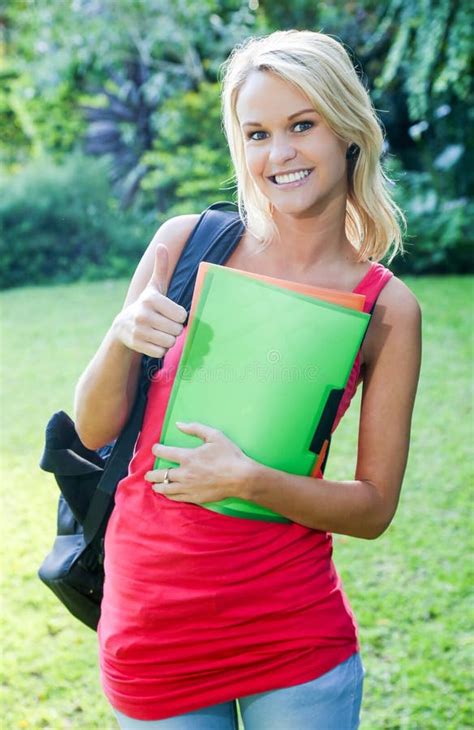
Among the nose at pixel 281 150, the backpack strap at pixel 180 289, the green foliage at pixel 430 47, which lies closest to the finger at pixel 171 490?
the backpack strap at pixel 180 289

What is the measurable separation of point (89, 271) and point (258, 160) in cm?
1134

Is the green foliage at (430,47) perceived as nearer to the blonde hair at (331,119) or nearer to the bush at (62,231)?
the bush at (62,231)

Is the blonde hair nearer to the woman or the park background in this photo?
the woman

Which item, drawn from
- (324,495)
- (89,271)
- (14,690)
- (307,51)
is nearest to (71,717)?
(14,690)

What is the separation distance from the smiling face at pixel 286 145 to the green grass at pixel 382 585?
214 cm

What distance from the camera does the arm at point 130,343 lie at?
1.35m

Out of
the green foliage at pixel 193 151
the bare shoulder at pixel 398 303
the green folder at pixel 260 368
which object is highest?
the green foliage at pixel 193 151

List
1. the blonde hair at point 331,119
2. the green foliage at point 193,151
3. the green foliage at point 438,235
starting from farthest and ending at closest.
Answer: the green foliage at point 193,151 → the green foliage at point 438,235 → the blonde hair at point 331,119

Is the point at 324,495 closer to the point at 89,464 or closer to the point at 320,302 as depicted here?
the point at 320,302

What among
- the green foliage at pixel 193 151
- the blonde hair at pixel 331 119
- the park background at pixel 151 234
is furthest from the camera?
the green foliage at pixel 193 151

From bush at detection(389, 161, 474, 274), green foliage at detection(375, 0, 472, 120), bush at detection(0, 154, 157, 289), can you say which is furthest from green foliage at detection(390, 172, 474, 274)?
bush at detection(0, 154, 157, 289)

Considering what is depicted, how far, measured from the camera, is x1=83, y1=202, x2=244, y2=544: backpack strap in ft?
5.06

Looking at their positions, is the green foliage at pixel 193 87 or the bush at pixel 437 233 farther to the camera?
the bush at pixel 437 233

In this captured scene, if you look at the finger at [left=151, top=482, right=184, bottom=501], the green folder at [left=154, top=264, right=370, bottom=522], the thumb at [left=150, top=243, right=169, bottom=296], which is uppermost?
the thumb at [left=150, top=243, right=169, bottom=296]
